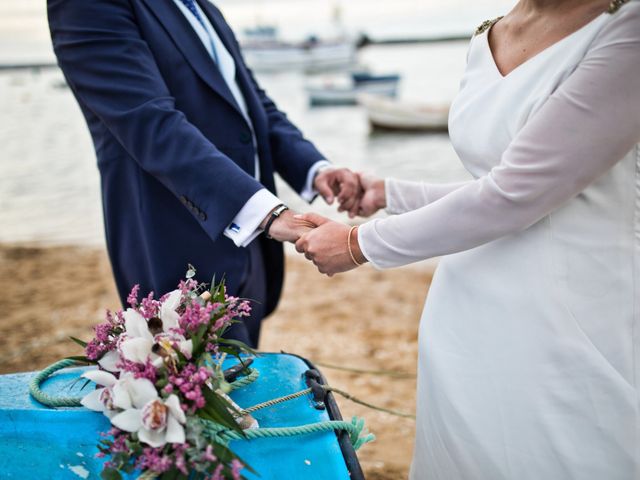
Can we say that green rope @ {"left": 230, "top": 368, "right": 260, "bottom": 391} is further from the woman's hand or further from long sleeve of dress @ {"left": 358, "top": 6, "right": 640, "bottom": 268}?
long sleeve of dress @ {"left": 358, "top": 6, "right": 640, "bottom": 268}

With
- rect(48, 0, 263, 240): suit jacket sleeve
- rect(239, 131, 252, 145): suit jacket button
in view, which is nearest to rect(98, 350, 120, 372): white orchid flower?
rect(48, 0, 263, 240): suit jacket sleeve

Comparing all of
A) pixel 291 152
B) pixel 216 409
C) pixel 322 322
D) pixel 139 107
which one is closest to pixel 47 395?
pixel 216 409

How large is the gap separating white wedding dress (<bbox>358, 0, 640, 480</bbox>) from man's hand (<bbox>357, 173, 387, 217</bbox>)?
0.85 m

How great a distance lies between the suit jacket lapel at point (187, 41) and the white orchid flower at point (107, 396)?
1.18m

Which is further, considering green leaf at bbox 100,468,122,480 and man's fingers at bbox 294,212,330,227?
man's fingers at bbox 294,212,330,227

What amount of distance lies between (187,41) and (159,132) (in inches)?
14.9

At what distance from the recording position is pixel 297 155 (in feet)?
8.61

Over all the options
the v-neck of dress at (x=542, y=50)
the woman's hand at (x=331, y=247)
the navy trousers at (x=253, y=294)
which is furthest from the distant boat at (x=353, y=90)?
the v-neck of dress at (x=542, y=50)

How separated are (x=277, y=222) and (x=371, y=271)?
466 centimetres

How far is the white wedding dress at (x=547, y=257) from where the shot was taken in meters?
1.24

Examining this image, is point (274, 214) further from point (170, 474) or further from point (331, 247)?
point (170, 474)

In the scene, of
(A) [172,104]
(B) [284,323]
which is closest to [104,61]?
(A) [172,104]

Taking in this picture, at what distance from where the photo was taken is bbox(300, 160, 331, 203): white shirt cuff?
2.61m

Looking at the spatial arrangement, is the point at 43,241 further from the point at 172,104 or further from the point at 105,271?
the point at 172,104
